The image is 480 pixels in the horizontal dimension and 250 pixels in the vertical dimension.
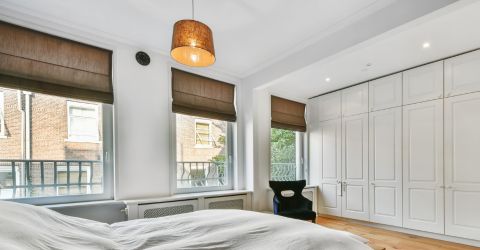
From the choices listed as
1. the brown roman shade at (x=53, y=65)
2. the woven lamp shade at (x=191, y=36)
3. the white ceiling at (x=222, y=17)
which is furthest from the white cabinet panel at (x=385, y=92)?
the brown roman shade at (x=53, y=65)

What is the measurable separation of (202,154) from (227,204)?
809 mm

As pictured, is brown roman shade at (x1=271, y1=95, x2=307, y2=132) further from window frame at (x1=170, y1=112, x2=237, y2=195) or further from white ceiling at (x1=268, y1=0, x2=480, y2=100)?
window frame at (x1=170, y1=112, x2=237, y2=195)

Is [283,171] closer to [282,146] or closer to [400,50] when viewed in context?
[282,146]

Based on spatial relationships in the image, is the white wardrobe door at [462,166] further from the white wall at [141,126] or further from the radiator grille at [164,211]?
the white wall at [141,126]

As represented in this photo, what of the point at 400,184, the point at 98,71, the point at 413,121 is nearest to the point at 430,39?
the point at 413,121

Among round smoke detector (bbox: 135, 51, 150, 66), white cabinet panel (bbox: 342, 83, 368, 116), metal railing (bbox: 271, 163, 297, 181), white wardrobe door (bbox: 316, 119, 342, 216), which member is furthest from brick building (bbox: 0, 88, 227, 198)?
white cabinet panel (bbox: 342, 83, 368, 116)

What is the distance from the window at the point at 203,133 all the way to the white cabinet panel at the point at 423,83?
293cm

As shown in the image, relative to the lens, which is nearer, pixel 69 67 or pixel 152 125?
pixel 69 67

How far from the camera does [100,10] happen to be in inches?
89.5

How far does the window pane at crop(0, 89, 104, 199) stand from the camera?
7.37 ft

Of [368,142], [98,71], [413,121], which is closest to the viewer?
[98,71]

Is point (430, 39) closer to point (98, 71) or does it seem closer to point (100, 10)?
point (100, 10)

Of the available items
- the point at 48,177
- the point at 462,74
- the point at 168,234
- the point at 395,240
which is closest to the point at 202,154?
the point at 48,177

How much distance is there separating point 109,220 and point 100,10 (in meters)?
2.12
